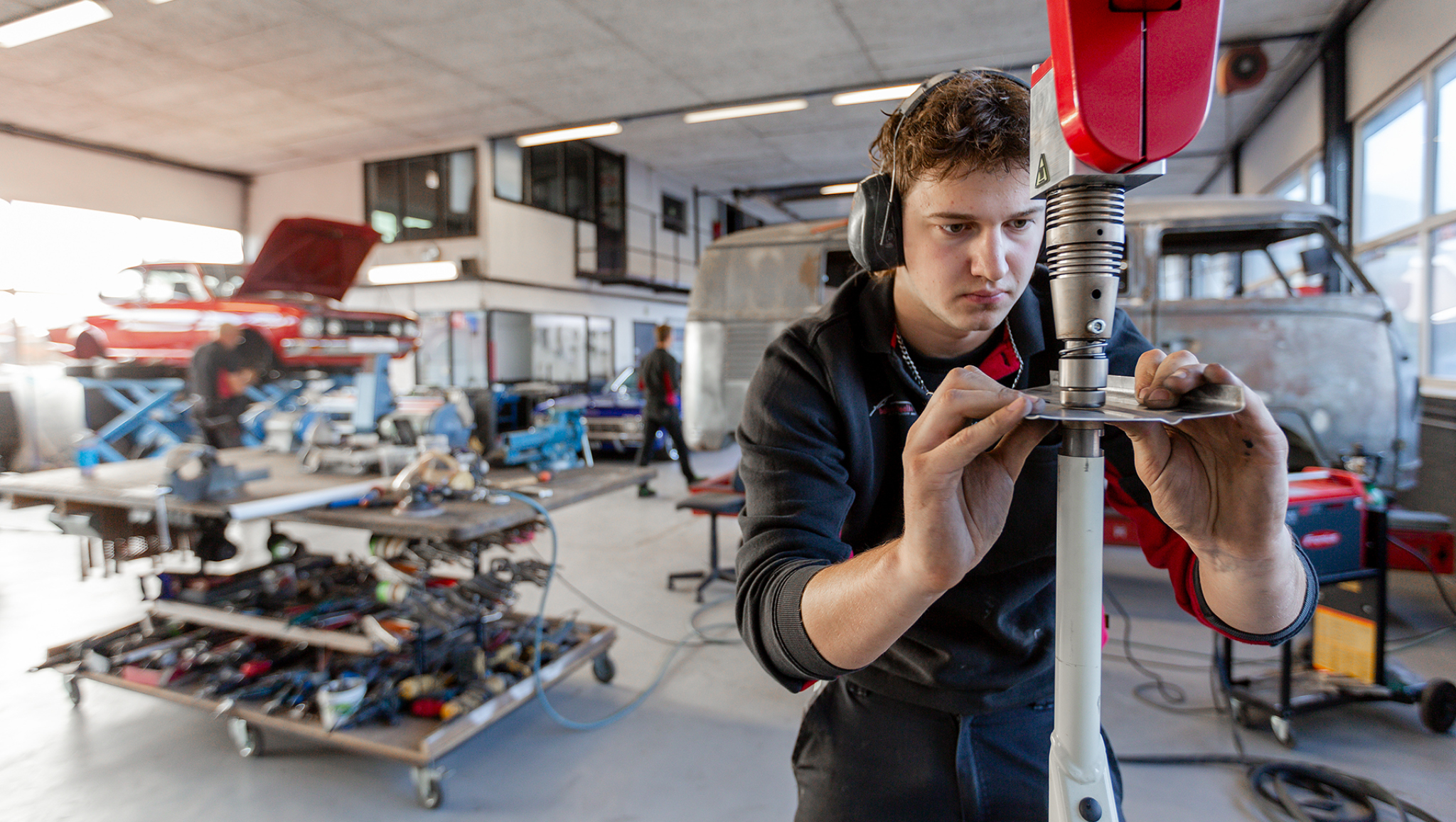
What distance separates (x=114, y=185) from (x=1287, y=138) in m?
15.1

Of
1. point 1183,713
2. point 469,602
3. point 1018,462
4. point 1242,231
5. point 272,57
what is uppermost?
point 272,57

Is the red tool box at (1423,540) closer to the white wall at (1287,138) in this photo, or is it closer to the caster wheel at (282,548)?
the white wall at (1287,138)

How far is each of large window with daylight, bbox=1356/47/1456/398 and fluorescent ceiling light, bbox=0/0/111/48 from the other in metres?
10.3

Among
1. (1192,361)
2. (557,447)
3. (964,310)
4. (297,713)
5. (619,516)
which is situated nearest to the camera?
(1192,361)

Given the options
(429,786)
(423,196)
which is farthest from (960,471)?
(423,196)

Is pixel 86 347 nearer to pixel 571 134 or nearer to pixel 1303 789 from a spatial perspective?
pixel 571 134

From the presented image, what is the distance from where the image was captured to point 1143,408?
0.57 metres

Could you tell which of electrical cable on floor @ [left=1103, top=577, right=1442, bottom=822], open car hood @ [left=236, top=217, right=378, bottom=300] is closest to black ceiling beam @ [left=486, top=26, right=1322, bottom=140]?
open car hood @ [left=236, top=217, right=378, bottom=300]

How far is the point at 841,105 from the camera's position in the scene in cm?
901

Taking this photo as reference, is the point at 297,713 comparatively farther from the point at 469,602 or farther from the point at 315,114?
the point at 315,114

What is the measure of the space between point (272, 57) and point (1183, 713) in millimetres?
9247

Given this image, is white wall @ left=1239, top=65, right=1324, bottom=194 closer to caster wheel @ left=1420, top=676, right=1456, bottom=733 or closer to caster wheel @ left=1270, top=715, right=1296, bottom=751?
caster wheel @ left=1420, top=676, right=1456, bottom=733

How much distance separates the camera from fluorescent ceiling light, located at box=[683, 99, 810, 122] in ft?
28.9

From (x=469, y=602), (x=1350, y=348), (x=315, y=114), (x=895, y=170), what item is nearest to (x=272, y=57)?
(x=315, y=114)
